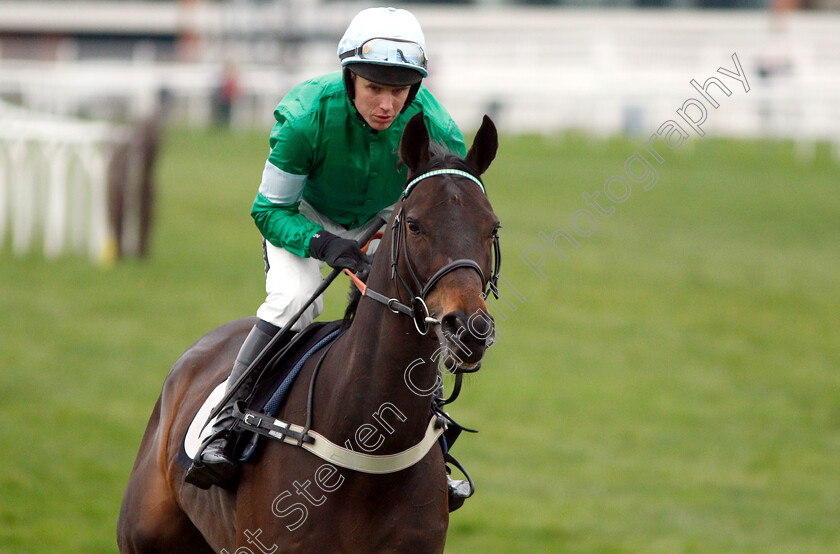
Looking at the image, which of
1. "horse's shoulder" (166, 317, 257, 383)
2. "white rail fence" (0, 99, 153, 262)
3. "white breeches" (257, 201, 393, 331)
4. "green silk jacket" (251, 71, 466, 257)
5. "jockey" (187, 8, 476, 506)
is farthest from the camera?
"white rail fence" (0, 99, 153, 262)

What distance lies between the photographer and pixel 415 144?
3520mm

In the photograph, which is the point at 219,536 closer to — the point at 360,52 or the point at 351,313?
the point at 351,313

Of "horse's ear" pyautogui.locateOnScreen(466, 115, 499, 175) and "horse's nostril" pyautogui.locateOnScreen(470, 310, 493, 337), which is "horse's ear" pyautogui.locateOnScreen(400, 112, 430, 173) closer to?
"horse's ear" pyautogui.locateOnScreen(466, 115, 499, 175)

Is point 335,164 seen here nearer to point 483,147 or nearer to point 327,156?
point 327,156

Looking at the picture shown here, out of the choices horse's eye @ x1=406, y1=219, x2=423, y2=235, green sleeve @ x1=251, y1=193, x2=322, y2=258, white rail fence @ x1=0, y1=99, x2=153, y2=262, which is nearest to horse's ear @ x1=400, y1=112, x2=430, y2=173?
horse's eye @ x1=406, y1=219, x2=423, y2=235

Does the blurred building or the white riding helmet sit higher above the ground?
the white riding helmet

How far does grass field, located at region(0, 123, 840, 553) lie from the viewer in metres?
7.96

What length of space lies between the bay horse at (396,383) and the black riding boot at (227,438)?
0.26ft

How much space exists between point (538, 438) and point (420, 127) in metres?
6.99

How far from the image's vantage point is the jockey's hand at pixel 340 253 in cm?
376

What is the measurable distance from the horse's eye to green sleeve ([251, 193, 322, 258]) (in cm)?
67

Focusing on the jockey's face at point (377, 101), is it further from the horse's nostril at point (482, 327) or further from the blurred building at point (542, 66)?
the blurred building at point (542, 66)

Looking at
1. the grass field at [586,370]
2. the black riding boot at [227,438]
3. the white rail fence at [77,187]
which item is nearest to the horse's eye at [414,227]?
the grass field at [586,370]

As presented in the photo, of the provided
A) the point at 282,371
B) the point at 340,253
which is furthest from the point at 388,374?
the point at 282,371
